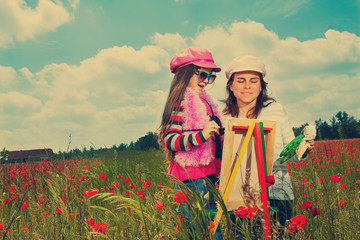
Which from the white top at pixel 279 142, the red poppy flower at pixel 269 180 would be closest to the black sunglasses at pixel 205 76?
the white top at pixel 279 142

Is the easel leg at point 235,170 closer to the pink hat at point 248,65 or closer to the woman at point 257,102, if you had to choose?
the woman at point 257,102

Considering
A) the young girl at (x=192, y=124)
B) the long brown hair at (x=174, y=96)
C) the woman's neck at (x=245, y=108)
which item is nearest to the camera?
the young girl at (x=192, y=124)

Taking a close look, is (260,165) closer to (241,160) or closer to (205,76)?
(241,160)

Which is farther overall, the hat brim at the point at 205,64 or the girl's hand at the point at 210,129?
the hat brim at the point at 205,64

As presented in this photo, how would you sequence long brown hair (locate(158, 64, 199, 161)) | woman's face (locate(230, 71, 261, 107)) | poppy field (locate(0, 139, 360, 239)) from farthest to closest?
1. woman's face (locate(230, 71, 261, 107))
2. long brown hair (locate(158, 64, 199, 161))
3. poppy field (locate(0, 139, 360, 239))

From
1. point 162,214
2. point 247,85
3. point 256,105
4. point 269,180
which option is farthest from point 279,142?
point 162,214

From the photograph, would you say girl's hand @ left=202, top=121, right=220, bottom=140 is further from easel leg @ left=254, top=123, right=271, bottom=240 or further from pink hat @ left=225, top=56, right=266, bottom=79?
pink hat @ left=225, top=56, right=266, bottom=79

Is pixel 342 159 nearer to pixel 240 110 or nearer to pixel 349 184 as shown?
pixel 349 184

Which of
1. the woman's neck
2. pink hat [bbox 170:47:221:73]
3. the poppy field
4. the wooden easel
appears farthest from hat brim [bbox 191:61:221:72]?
the poppy field

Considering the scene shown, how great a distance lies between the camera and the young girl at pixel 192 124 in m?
2.49

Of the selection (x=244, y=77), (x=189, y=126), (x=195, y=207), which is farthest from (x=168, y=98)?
(x=195, y=207)

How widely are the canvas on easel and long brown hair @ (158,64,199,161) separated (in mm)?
773

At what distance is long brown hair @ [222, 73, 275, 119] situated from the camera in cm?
296

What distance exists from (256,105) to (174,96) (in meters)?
0.87
